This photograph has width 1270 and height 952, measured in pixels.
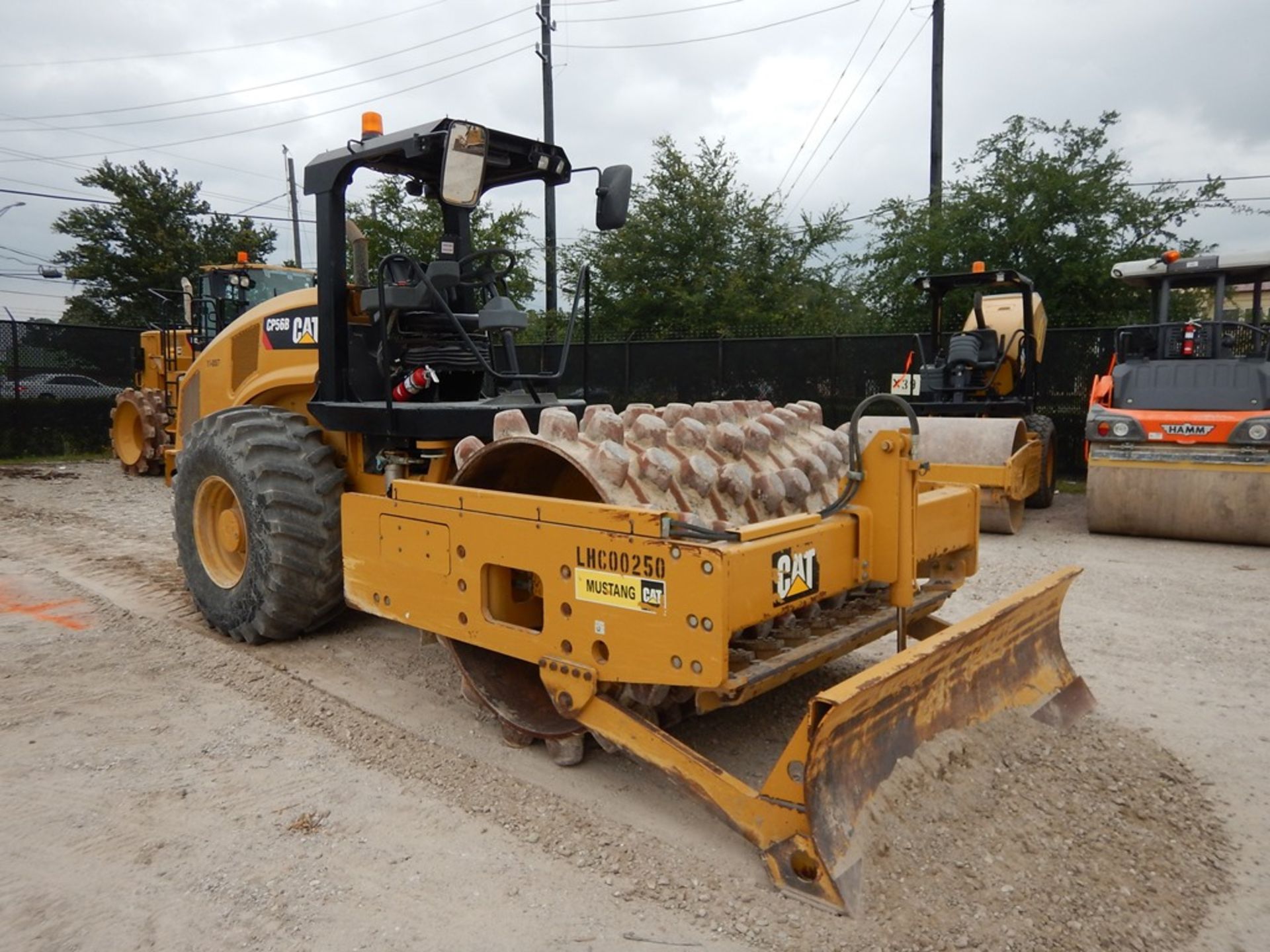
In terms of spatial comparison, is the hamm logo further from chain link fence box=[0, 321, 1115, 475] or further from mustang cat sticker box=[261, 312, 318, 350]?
mustang cat sticker box=[261, 312, 318, 350]

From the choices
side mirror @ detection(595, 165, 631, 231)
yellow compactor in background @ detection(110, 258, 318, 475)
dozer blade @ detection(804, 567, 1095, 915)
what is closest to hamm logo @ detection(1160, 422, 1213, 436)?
dozer blade @ detection(804, 567, 1095, 915)

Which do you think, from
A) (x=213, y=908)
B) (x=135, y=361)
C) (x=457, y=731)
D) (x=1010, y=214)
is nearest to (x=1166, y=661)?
(x=457, y=731)

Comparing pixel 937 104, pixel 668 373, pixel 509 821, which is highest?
pixel 937 104

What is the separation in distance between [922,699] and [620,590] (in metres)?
1.04

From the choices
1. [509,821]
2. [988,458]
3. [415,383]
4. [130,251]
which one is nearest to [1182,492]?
[988,458]

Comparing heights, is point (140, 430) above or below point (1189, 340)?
below

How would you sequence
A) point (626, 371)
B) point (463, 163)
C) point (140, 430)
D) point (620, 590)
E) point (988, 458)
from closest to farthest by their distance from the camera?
point (620, 590) → point (463, 163) → point (988, 458) → point (140, 430) → point (626, 371)

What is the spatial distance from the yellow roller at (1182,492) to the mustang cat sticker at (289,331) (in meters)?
6.42

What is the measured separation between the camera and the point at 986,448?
327 inches

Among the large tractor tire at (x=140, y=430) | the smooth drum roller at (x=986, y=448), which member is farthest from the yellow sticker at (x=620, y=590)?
the large tractor tire at (x=140, y=430)

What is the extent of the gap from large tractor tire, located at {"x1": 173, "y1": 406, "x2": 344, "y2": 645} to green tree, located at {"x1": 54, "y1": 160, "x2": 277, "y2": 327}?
87.7ft

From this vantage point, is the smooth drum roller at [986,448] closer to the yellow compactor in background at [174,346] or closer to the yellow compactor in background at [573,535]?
the yellow compactor in background at [573,535]

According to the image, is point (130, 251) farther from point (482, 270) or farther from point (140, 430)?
point (482, 270)

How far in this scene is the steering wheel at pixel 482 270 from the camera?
4.60m
